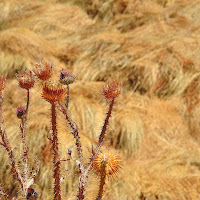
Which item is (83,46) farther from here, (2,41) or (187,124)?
(187,124)

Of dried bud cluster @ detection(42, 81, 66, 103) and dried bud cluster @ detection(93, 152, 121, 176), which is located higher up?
dried bud cluster @ detection(42, 81, 66, 103)

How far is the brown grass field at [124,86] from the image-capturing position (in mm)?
996

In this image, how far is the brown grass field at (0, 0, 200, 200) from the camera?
3.27 feet

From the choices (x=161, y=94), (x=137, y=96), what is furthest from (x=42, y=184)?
(x=161, y=94)

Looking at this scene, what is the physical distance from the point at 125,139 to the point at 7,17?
1.41 m

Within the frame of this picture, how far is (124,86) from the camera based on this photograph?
1424 millimetres

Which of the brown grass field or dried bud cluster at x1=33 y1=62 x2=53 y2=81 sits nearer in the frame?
dried bud cluster at x1=33 y1=62 x2=53 y2=81

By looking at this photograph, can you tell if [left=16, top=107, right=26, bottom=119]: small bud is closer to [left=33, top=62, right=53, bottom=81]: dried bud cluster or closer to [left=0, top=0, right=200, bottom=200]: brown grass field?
[left=33, top=62, right=53, bottom=81]: dried bud cluster

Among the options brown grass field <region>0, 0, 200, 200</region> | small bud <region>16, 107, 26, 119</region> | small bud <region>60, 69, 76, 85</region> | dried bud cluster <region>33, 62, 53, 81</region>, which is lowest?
brown grass field <region>0, 0, 200, 200</region>

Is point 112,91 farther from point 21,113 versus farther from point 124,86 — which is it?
point 124,86

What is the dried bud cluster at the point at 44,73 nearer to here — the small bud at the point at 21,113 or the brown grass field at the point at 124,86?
the small bud at the point at 21,113

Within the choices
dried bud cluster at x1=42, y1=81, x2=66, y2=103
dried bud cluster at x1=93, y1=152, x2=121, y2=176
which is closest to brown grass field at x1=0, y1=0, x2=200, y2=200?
dried bud cluster at x1=93, y1=152, x2=121, y2=176

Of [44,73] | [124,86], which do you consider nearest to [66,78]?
[44,73]

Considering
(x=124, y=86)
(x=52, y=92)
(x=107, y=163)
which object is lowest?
(x=124, y=86)
